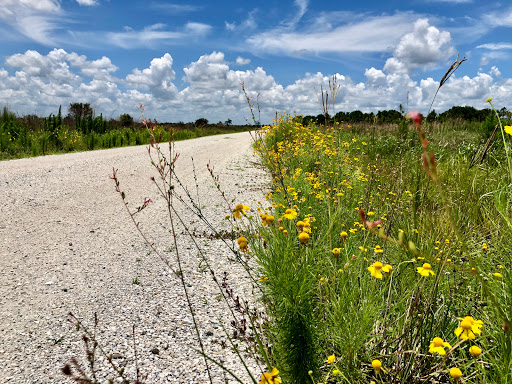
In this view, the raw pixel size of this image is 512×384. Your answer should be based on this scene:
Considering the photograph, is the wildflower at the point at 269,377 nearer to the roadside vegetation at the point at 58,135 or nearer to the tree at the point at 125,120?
the roadside vegetation at the point at 58,135

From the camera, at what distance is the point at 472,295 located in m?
2.32

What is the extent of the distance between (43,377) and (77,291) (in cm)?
103

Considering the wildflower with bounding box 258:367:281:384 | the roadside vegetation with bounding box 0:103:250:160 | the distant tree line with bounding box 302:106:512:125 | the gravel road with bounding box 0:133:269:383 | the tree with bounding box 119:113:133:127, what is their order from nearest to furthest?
the wildflower with bounding box 258:367:281:384, the gravel road with bounding box 0:133:269:383, the distant tree line with bounding box 302:106:512:125, the roadside vegetation with bounding box 0:103:250:160, the tree with bounding box 119:113:133:127

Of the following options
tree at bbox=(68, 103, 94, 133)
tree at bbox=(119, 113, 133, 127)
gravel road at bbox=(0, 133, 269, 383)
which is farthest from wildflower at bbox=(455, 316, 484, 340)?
tree at bbox=(119, 113, 133, 127)

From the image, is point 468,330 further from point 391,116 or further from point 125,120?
point 125,120

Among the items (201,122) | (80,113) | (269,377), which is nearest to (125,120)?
(80,113)

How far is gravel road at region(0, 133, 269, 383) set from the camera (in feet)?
7.04

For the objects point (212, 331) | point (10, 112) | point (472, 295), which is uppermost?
point (10, 112)

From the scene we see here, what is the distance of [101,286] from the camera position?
3051 millimetres

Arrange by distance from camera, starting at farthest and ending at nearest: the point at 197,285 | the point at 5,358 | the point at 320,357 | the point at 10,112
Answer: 1. the point at 10,112
2. the point at 197,285
3. the point at 5,358
4. the point at 320,357

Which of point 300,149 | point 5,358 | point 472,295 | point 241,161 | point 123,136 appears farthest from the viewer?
point 123,136

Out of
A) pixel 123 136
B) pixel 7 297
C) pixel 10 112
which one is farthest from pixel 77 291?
pixel 123 136

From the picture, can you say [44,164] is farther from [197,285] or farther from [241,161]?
[197,285]

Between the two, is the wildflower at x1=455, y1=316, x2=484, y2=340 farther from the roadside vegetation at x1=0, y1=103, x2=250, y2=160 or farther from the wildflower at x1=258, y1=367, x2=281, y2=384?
the roadside vegetation at x1=0, y1=103, x2=250, y2=160
